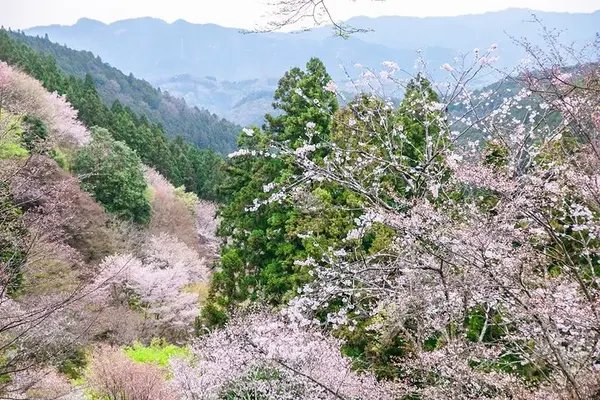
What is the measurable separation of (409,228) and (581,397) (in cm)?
184

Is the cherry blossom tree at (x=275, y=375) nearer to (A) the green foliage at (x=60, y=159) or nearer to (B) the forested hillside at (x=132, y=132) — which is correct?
(A) the green foliage at (x=60, y=159)

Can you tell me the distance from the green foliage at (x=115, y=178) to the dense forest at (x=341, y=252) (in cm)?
Answer: 11

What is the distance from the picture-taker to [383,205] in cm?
539

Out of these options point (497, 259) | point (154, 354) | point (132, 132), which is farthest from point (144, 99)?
point (497, 259)

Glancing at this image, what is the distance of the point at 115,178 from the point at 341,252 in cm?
1858

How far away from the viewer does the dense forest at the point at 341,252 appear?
14.9ft

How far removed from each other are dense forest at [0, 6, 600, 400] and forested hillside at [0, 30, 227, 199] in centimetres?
414

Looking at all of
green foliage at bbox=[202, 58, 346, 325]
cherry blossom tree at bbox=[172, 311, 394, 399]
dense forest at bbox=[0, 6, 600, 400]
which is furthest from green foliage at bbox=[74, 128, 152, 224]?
cherry blossom tree at bbox=[172, 311, 394, 399]

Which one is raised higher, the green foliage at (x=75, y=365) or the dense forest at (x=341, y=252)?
the dense forest at (x=341, y=252)

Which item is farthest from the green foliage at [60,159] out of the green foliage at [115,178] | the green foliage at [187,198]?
the green foliage at [187,198]

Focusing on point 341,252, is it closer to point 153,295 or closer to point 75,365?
point 75,365

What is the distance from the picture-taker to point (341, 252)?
551 cm

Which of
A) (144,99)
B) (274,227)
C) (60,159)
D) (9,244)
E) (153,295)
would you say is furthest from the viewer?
(144,99)

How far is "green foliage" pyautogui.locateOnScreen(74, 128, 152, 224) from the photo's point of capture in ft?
71.7
